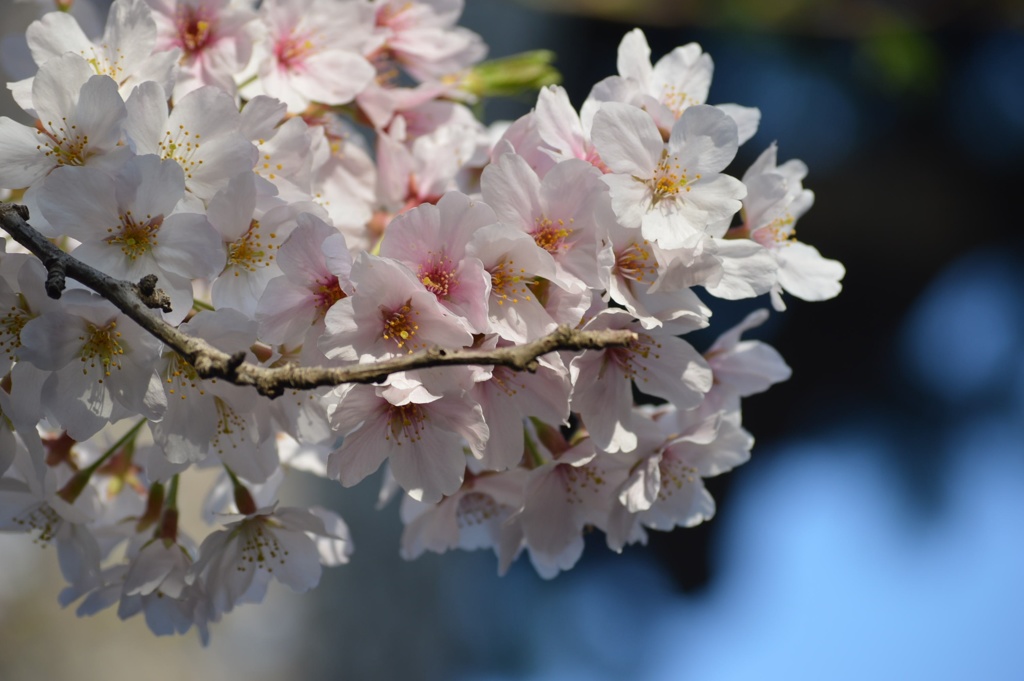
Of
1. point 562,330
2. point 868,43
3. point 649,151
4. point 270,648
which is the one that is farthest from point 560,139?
point 868,43

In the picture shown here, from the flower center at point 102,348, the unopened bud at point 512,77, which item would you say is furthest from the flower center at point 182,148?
the unopened bud at point 512,77

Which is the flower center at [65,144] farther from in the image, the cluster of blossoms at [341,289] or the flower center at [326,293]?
the flower center at [326,293]

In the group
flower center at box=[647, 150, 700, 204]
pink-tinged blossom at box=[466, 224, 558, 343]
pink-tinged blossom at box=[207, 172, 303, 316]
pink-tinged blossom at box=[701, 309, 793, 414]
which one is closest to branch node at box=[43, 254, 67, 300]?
pink-tinged blossom at box=[207, 172, 303, 316]

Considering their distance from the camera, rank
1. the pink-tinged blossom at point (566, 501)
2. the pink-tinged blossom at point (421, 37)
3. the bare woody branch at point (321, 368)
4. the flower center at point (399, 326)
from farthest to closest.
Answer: the pink-tinged blossom at point (421, 37), the pink-tinged blossom at point (566, 501), the flower center at point (399, 326), the bare woody branch at point (321, 368)

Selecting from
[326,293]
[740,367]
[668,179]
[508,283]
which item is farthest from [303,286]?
[740,367]

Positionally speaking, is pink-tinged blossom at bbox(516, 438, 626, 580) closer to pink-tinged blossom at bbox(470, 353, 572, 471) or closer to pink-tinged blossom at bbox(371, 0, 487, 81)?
pink-tinged blossom at bbox(470, 353, 572, 471)

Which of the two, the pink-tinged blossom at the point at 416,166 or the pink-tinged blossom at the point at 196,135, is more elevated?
the pink-tinged blossom at the point at 196,135

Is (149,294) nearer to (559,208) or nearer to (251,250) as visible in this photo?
(251,250)
